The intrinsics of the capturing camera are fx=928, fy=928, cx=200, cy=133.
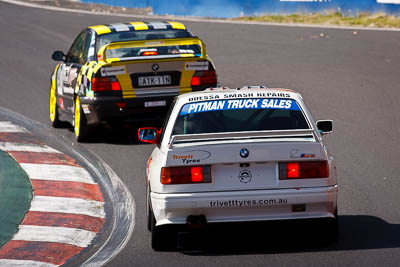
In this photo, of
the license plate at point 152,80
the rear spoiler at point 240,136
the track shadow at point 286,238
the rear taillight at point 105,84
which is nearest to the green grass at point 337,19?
the license plate at point 152,80

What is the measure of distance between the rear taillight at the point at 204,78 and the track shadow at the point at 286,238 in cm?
490

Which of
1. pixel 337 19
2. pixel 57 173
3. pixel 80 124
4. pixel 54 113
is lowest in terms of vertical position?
pixel 57 173

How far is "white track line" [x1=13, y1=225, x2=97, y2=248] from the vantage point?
8539 mm

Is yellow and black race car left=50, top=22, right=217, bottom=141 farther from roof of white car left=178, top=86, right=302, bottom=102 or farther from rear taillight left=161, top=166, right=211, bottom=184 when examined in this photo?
rear taillight left=161, top=166, right=211, bottom=184

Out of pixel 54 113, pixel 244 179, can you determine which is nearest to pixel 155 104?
pixel 54 113

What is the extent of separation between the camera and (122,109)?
42.7 ft

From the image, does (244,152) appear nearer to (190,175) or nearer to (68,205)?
(190,175)

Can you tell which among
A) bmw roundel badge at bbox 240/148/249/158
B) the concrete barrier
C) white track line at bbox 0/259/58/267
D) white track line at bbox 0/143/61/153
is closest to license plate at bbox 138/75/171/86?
white track line at bbox 0/143/61/153

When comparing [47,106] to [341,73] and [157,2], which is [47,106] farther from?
[157,2]

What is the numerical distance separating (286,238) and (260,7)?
2677 centimetres

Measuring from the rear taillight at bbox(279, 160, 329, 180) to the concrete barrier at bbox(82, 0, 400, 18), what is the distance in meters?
23.7

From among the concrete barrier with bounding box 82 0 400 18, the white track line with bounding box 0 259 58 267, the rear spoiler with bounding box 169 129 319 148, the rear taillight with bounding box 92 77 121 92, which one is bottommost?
the white track line with bounding box 0 259 58 267

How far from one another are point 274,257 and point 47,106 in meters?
10.7

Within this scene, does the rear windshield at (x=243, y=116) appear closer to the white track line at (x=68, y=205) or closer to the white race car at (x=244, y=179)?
the white race car at (x=244, y=179)
